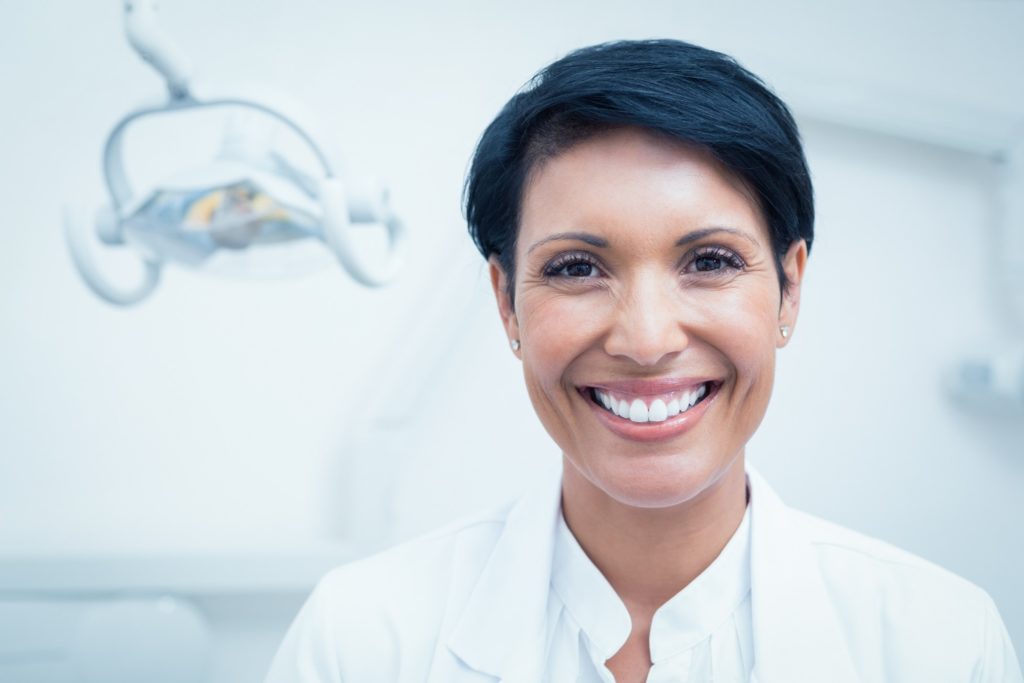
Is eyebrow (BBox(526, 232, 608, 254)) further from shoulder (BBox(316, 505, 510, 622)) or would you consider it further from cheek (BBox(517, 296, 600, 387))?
shoulder (BBox(316, 505, 510, 622))

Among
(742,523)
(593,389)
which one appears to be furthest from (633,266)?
(742,523)

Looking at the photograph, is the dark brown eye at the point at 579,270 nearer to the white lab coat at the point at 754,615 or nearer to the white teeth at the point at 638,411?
the white teeth at the point at 638,411

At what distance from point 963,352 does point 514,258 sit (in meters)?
1.07

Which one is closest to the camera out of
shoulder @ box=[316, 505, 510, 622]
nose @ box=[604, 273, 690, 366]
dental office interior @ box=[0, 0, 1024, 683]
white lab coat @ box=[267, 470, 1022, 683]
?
nose @ box=[604, 273, 690, 366]

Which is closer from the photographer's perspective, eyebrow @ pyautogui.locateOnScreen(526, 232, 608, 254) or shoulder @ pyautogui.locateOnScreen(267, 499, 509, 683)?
eyebrow @ pyautogui.locateOnScreen(526, 232, 608, 254)

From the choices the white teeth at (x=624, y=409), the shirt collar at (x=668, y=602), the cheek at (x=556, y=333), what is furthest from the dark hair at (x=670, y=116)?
the shirt collar at (x=668, y=602)

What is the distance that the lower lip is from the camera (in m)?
0.82

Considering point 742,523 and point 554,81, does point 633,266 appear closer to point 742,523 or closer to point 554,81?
point 554,81

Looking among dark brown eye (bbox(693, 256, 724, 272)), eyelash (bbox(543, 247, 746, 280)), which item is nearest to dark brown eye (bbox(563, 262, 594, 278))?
eyelash (bbox(543, 247, 746, 280))

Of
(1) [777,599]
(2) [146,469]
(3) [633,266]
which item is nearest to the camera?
(3) [633,266]

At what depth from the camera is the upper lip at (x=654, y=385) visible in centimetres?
81

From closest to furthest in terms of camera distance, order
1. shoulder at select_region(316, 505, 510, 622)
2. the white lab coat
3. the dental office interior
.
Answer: the white lab coat → shoulder at select_region(316, 505, 510, 622) → the dental office interior

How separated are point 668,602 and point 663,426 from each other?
20cm

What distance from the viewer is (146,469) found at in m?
1.37
